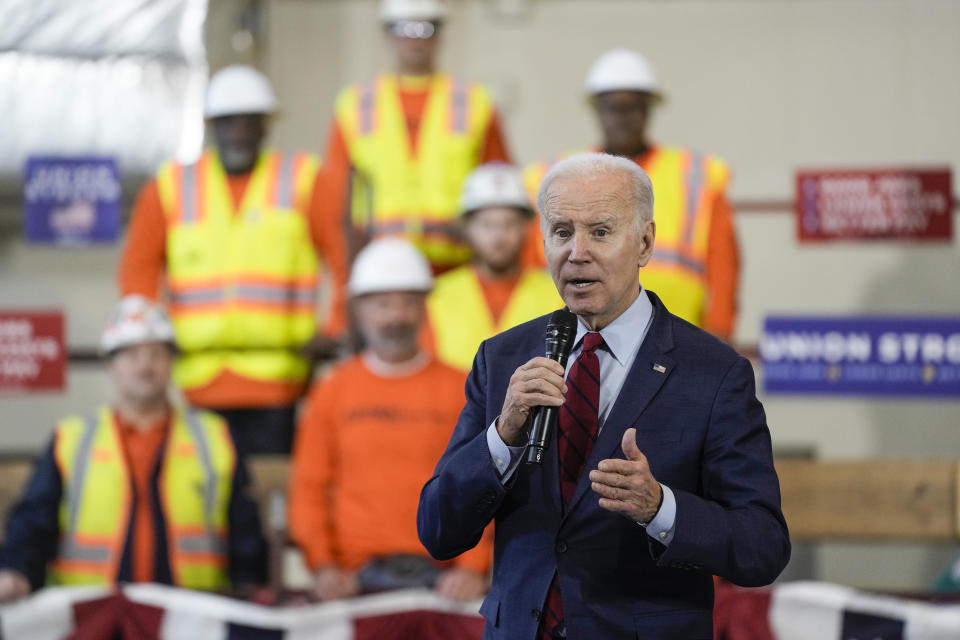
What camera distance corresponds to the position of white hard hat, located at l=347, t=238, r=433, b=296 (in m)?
4.38

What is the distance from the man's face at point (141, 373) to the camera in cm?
461

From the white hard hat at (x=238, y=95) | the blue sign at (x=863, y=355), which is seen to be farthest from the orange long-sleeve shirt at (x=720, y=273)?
the white hard hat at (x=238, y=95)

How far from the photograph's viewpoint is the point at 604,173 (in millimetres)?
1617

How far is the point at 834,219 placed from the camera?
577 centimetres

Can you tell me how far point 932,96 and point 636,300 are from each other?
533cm

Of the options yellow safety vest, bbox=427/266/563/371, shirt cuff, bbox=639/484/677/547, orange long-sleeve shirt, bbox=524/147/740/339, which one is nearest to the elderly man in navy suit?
shirt cuff, bbox=639/484/677/547

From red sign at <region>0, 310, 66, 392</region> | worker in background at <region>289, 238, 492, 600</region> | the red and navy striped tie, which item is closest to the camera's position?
the red and navy striped tie

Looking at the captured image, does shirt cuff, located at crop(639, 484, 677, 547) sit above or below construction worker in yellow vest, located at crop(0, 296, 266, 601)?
above

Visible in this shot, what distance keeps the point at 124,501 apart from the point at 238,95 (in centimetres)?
155

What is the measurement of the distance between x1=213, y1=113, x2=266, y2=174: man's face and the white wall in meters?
1.69

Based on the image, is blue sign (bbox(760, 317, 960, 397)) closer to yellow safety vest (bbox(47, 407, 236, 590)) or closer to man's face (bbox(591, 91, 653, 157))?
man's face (bbox(591, 91, 653, 157))

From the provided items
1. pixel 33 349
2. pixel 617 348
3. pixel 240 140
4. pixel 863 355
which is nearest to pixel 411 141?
pixel 240 140

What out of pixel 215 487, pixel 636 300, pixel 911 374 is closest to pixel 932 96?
pixel 911 374

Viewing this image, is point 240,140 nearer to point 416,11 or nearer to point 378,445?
point 416,11
